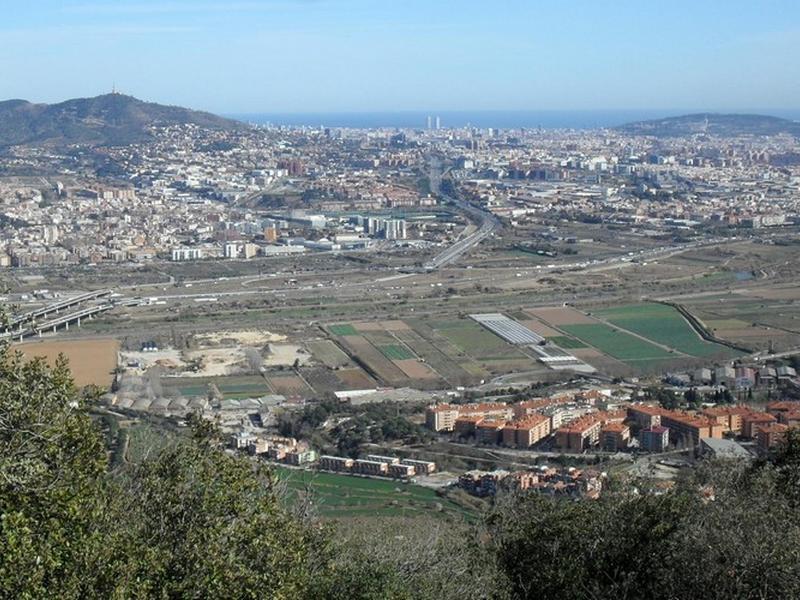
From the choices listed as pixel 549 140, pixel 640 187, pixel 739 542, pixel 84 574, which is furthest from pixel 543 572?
pixel 549 140

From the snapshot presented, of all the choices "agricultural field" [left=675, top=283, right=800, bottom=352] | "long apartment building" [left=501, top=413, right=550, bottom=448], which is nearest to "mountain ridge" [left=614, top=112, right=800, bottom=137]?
"agricultural field" [left=675, top=283, right=800, bottom=352]

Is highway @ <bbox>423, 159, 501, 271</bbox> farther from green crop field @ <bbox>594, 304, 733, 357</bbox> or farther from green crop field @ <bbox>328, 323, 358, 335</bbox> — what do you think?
green crop field @ <bbox>328, 323, 358, 335</bbox>

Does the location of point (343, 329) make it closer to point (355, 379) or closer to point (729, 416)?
point (355, 379)

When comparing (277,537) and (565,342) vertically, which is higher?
(277,537)

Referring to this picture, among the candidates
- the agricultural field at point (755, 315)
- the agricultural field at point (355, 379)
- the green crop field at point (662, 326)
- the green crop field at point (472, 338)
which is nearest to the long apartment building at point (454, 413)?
the agricultural field at point (355, 379)

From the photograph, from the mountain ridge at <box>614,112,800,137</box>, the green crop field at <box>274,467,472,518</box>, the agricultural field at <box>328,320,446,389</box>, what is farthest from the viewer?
the mountain ridge at <box>614,112,800,137</box>

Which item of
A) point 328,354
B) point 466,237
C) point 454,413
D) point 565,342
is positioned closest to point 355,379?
point 328,354

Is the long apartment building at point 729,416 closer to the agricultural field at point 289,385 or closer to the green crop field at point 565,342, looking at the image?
the green crop field at point 565,342
